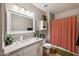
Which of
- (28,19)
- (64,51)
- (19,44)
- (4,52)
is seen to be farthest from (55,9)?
(4,52)

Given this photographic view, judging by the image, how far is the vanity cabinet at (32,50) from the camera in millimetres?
1535

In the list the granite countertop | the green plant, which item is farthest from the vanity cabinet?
the green plant

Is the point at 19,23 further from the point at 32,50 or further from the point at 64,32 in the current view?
the point at 64,32

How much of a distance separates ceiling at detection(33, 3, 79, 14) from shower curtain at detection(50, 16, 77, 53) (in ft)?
0.49

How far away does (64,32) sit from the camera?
5.33 ft

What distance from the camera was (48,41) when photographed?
5.42 ft

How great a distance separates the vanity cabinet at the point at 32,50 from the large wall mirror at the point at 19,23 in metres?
0.23

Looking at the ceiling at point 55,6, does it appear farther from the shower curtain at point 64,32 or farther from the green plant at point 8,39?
the green plant at point 8,39

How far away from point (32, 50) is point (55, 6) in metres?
0.74

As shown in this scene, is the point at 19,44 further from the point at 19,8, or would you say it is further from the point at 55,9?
the point at 55,9

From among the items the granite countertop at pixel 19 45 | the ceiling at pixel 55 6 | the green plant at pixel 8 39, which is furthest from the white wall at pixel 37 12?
the green plant at pixel 8 39

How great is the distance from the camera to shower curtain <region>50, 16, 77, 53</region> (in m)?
1.57

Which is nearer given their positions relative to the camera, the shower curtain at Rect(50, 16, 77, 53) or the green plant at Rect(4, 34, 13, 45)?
the green plant at Rect(4, 34, 13, 45)

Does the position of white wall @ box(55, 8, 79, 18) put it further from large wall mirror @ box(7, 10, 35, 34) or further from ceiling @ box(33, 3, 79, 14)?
large wall mirror @ box(7, 10, 35, 34)
